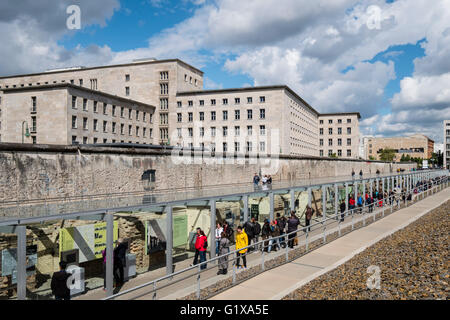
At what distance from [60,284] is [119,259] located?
2191 mm

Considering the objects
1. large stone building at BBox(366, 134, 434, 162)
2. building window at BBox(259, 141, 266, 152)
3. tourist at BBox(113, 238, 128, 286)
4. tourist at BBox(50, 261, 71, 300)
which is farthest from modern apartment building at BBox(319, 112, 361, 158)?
tourist at BBox(50, 261, 71, 300)

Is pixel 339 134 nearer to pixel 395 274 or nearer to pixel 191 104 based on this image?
pixel 191 104

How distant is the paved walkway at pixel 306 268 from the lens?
9.39m

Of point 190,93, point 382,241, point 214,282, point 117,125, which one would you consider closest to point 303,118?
point 190,93

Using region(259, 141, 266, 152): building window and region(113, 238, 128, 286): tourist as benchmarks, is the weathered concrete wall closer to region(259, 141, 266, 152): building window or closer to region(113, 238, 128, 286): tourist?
region(113, 238, 128, 286): tourist

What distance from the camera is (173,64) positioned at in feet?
201

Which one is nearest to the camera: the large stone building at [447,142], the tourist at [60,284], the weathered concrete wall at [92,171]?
the tourist at [60,284]

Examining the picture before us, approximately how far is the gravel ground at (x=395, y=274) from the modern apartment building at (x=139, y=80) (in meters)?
50.9

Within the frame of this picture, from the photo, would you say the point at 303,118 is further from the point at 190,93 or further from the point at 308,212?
the point at 308,212

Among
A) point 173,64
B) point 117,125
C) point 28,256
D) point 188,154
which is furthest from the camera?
point 173,64

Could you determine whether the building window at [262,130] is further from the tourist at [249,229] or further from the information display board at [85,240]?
the information display board at [85,240]

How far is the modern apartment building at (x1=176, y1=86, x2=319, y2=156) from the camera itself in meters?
60.5

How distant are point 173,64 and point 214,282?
181 ft

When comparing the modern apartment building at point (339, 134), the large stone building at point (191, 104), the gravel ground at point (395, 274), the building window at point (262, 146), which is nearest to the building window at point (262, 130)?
the large stone building at point (191, 104)
